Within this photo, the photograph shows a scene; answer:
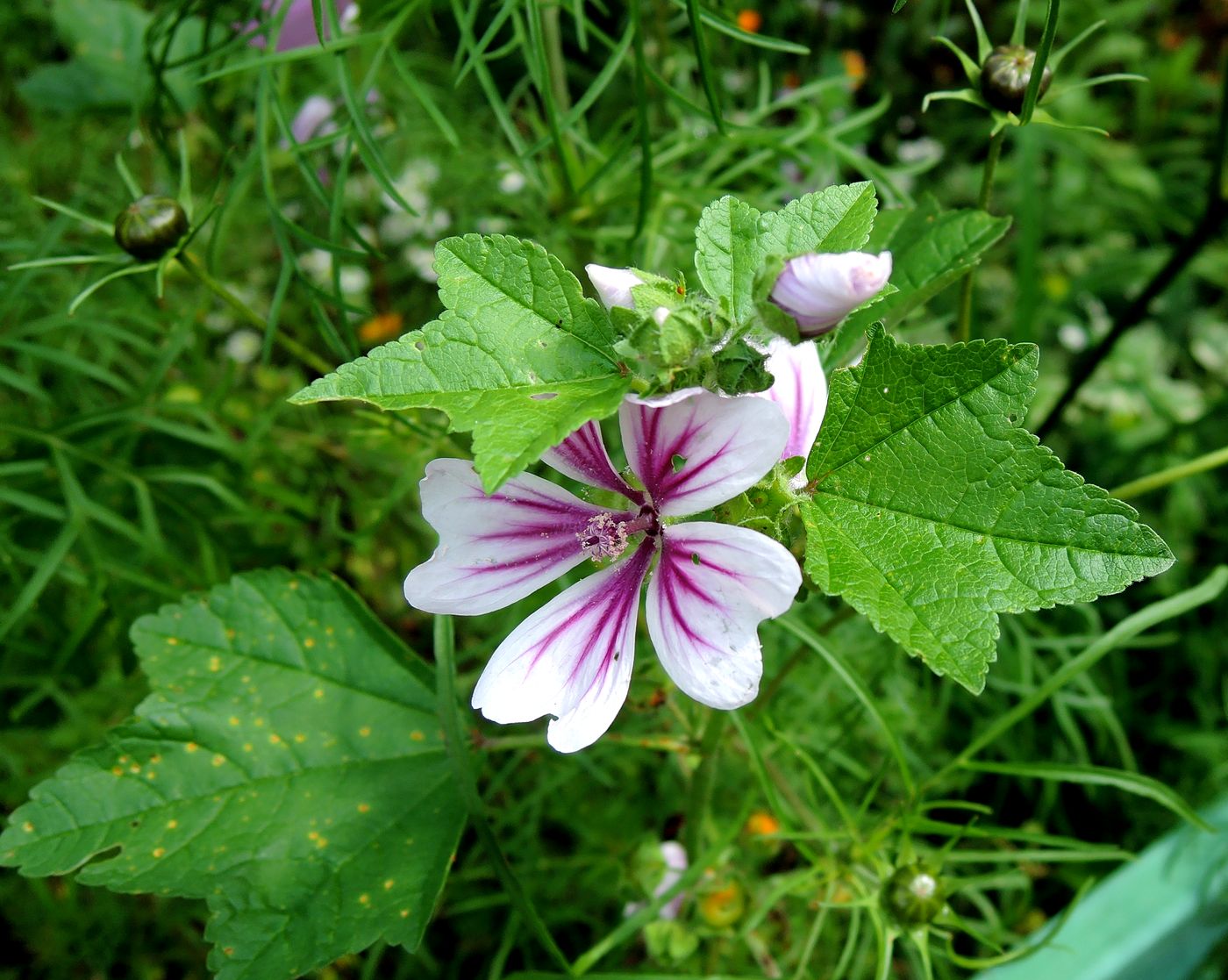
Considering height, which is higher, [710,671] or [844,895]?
[710,671]

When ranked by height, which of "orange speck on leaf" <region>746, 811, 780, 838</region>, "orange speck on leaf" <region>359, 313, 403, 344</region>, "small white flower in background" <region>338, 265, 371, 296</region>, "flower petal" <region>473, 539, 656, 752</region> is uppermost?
"flower petal" <region>473, 539, 656, 752</region>

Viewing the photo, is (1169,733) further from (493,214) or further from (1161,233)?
(493,214)

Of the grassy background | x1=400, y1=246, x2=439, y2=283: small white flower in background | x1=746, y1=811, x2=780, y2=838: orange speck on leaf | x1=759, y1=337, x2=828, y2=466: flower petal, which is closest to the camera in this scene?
x1=759, y1=337, x2=828, y2=466: flower petal

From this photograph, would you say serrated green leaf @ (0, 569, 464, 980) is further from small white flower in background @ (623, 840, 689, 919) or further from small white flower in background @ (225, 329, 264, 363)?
small white flower in background @ (225, 329, 264, 363)

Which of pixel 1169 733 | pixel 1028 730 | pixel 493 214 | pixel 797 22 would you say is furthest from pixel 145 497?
pixel 797 22

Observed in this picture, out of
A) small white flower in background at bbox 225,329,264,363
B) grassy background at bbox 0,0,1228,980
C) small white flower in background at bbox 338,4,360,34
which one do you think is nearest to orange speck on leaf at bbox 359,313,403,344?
grassy background at bbox 0,0,1228,980

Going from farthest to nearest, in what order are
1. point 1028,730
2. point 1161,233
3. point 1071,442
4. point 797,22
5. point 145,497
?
point 797,22, point 1161,233, point 1071,442, point 1028,730, point 145,497

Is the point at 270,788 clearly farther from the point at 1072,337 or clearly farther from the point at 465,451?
the point at 1072,337
